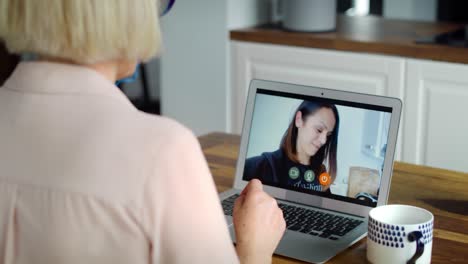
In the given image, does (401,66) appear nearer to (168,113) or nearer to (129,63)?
(168,113)

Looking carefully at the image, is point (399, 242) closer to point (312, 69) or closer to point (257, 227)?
point (257, 227)

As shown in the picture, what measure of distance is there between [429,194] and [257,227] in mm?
587

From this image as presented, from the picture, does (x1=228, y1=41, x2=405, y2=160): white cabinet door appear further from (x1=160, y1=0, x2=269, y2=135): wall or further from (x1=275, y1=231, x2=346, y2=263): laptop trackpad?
(x1=275, y1=231, x2=346, y2=263): laptop trackpad

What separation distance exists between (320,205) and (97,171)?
0.77 metres

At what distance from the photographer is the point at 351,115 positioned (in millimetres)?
1635

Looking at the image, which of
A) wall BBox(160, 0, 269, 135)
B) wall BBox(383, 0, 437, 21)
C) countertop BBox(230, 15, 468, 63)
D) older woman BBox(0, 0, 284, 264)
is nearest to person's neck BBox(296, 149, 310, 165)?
older woman BBox(0, 0, 284, 264)

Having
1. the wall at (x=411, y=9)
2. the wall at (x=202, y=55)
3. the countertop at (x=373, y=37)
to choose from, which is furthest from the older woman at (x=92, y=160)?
the wall at (x=411, y=9)

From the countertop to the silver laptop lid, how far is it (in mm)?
1334

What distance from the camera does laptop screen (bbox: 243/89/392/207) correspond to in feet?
5.28

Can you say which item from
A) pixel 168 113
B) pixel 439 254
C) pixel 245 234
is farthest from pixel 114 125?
pixel 168 113

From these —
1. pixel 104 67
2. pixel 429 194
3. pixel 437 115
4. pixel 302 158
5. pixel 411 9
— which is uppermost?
pixel 104 67

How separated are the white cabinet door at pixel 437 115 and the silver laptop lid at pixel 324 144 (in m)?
1.34

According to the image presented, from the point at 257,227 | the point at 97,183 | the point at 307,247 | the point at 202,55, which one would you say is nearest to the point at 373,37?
the point at 202,55

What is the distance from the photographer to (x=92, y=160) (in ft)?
3.22
